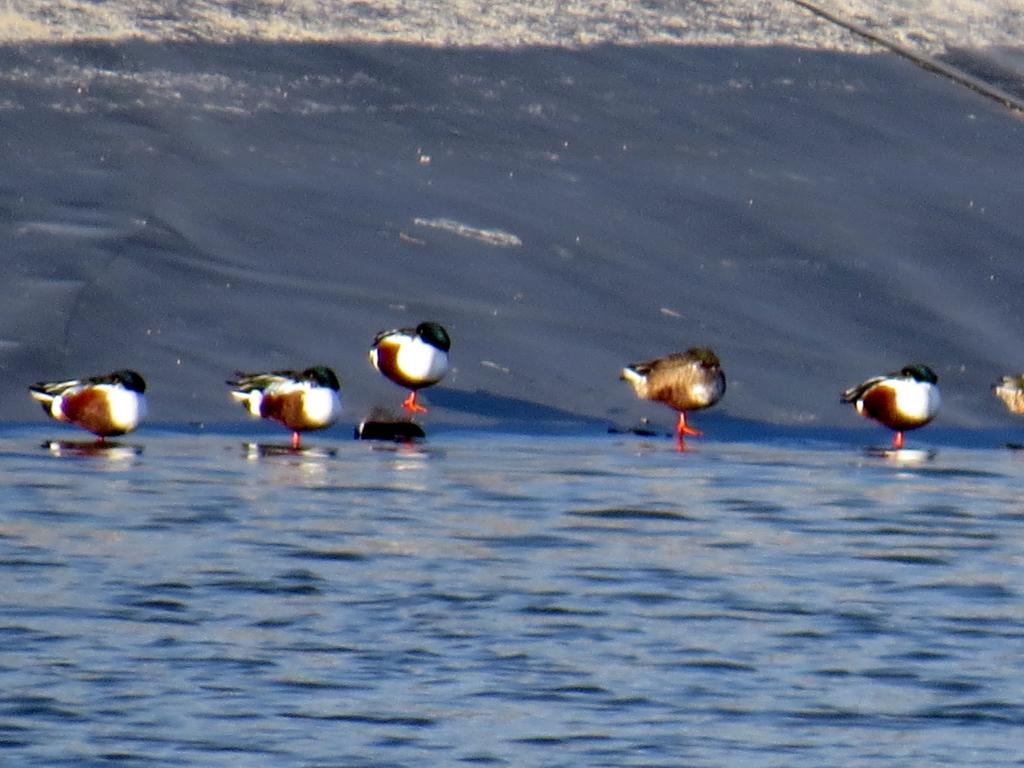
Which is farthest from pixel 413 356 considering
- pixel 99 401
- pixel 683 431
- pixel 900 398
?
pixel 900 398

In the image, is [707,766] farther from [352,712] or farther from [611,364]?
[611,364]

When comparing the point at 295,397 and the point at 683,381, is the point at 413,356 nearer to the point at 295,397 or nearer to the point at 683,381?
the point at 295,397

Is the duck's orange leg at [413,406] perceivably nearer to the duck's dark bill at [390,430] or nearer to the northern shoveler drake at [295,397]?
the duck's dark bill at [390,430]

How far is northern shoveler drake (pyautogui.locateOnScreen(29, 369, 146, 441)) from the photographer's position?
1384 cm

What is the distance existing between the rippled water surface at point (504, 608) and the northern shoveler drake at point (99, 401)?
187 millimetres

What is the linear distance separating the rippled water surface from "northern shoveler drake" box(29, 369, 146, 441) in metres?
0.19

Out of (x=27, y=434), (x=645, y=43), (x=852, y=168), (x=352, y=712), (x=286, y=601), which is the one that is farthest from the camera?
(x=645, y=43)

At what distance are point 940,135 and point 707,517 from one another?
9065 millimetres

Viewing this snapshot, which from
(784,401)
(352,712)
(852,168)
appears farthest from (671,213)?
(352,712)

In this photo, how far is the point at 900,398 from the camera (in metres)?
14.6

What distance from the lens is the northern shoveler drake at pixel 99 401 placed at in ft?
45.4

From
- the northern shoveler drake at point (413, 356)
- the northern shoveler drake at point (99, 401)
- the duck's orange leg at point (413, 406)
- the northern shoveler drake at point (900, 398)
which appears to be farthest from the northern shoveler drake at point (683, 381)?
the northern shoveler drake at point (99, 401)

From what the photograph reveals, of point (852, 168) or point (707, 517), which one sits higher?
point (852, 168)

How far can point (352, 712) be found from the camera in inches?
304
